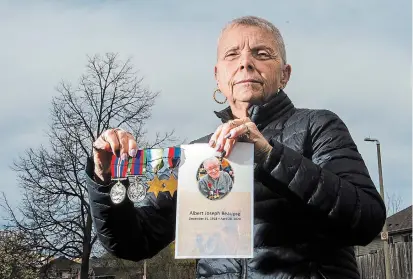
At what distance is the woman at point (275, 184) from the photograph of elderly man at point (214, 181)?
0.07 m

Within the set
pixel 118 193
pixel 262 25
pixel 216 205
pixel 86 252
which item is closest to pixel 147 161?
pixel 118 193

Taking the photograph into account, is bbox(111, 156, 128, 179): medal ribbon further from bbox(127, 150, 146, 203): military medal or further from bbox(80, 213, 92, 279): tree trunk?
bbox(80, 213, 92, 279): tree trunk

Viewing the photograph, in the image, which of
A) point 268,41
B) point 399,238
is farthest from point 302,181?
point 399,238

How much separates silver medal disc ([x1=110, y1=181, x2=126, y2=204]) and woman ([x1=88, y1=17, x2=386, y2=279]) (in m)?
0.03

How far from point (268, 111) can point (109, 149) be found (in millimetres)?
588

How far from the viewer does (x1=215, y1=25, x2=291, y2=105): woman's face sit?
1928 millimetres

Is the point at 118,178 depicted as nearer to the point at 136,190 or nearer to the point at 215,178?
the point at 136,190

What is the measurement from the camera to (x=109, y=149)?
5.71 feet

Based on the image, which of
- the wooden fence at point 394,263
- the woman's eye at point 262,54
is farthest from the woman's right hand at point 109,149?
the wooden fence at point 394,263

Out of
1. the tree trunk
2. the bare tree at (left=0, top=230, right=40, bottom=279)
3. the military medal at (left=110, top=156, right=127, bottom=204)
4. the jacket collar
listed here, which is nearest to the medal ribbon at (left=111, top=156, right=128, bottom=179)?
the military medal at (left=110, top=156, right=127, bottom=204)

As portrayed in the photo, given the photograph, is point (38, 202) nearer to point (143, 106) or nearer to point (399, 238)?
point (143, 106)

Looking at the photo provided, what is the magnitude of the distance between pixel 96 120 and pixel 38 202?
295cm

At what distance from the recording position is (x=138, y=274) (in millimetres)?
23609

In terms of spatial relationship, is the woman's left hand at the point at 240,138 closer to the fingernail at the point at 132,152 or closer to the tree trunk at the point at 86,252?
the fingernail at the point at 132,152
